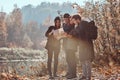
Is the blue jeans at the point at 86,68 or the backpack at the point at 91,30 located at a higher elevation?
the backpack at the point at 91,30

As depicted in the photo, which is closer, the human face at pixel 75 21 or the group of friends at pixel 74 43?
the group of friends at pixel 74 43

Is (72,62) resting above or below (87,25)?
below

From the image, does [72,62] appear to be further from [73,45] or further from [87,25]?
[87,25]

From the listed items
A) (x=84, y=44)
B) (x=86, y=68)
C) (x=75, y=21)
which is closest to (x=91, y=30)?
(x=84, y=44)

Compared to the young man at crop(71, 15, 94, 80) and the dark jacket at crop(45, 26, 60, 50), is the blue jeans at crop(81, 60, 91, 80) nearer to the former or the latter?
the young man at crop(71, 15, 94, 80)

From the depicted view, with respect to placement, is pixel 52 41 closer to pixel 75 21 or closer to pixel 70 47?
pixel 70 47

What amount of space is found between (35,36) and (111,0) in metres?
113

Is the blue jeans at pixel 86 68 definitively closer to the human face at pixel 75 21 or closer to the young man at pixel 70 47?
the young man at pixel 70 47

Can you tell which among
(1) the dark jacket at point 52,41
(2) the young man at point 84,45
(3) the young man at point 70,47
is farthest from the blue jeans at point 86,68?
(1) the dark jacket at point 52,41

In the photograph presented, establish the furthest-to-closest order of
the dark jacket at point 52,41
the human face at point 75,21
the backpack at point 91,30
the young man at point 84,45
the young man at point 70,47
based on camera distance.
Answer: the dark jacket at point 52,41
the young man at point 70,47
the human face at point 75,21
the young man at point 84,45
the backpack at point 91,30

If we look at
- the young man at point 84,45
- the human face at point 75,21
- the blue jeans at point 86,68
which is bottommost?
the blue jeans at point 86,68

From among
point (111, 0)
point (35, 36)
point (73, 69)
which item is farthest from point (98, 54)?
point (35, 36)

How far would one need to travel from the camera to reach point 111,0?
50.9ft

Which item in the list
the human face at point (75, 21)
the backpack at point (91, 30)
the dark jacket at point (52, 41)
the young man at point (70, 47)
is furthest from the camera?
the dark jacket at point (52, 41)
